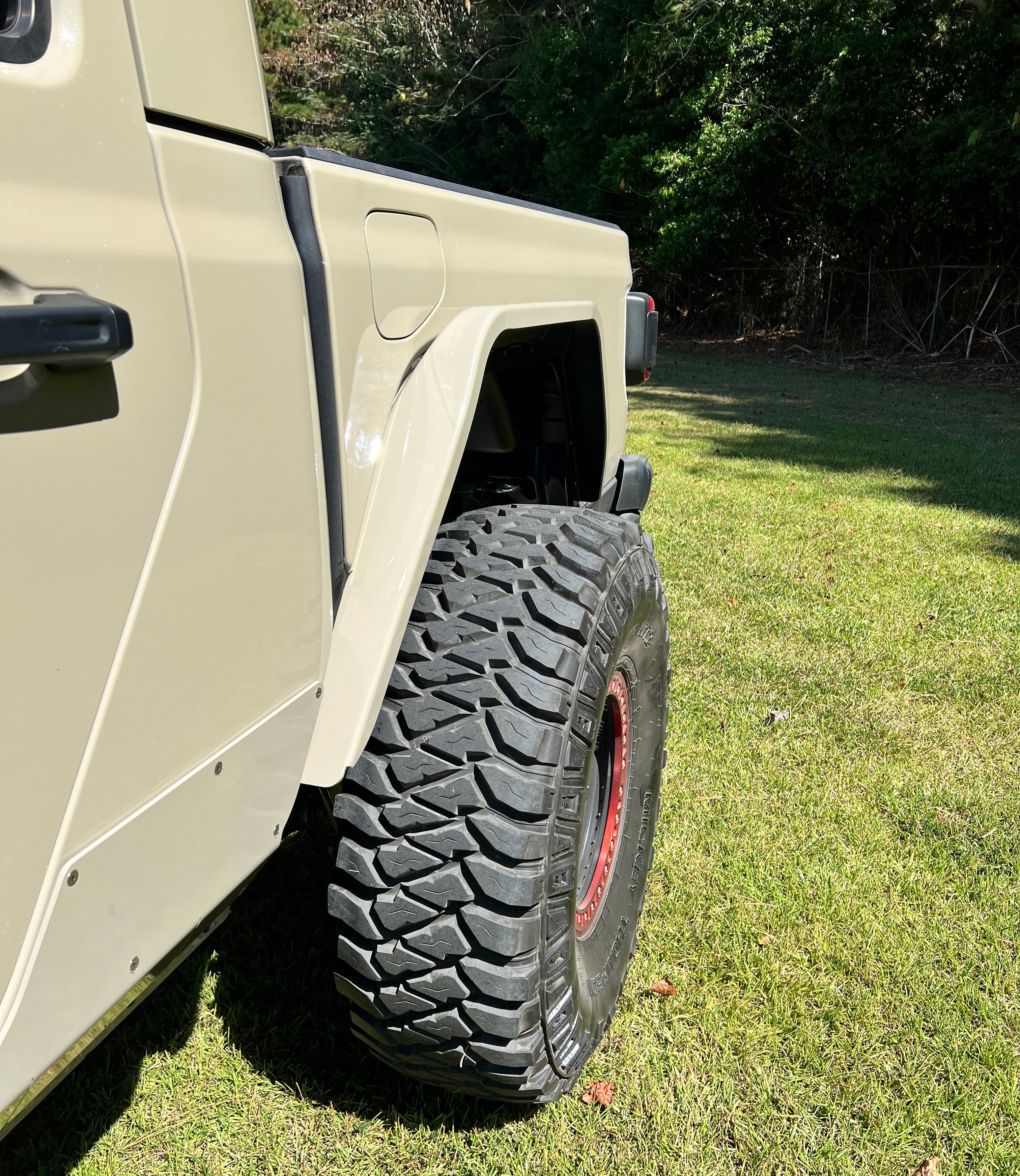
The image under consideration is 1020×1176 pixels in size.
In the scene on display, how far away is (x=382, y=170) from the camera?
1.53m

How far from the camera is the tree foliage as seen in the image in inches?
573

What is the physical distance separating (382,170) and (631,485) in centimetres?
150

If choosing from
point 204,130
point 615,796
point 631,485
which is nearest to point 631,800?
point 615,796

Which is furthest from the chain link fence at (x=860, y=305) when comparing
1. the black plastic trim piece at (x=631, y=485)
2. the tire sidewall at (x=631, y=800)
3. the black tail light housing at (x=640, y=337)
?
the tire sidewall at (x=631, y=800)

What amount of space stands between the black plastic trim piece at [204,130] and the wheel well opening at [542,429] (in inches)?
41.4

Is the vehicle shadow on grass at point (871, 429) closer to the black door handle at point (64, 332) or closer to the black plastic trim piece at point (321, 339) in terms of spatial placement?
the black plastic trim piece at point (321, 339)

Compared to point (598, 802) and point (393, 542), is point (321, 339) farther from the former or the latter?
point (598, 802)

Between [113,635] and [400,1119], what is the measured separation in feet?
4.33

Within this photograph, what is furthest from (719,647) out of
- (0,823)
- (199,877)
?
(0,823)

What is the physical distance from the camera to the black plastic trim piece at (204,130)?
105 cm

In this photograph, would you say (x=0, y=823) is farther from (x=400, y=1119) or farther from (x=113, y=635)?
(x=400, y=1119)

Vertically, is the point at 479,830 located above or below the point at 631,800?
above

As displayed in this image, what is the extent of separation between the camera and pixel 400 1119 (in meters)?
1.87

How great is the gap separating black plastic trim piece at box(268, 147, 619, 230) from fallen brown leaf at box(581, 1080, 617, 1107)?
→ 1.70 m
